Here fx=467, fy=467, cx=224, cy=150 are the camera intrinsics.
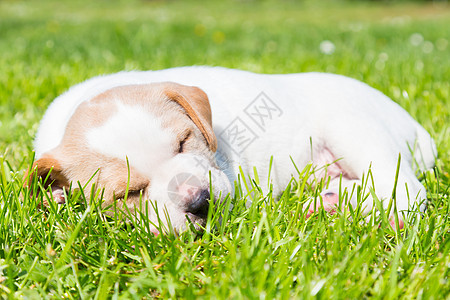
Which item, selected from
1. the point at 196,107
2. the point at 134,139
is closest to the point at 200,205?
the point at 134,139

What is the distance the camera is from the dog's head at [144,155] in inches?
97.5

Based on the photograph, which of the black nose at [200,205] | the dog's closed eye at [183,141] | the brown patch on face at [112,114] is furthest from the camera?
the dog's closed eye at [183,141]

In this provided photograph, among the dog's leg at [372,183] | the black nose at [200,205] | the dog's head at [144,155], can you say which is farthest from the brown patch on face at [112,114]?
the dog's leg at [372,183]

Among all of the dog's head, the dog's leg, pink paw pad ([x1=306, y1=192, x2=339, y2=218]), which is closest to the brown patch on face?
the dog's head

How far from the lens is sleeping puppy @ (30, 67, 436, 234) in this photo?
2539 millimetres

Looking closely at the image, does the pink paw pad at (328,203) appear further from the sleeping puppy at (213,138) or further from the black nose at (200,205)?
the black nose at (200,205)

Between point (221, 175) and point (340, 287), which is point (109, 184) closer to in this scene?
point (221, 175)

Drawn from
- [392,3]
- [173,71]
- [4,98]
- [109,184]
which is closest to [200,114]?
[109,184]

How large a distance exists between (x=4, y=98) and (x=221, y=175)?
3.65m

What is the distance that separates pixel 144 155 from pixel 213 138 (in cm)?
43

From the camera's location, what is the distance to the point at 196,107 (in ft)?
9.18

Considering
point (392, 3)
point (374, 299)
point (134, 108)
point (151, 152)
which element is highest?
point (392, 3)

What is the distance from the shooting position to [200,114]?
9.09 feet

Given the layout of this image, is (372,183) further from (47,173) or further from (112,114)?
(47,173)
